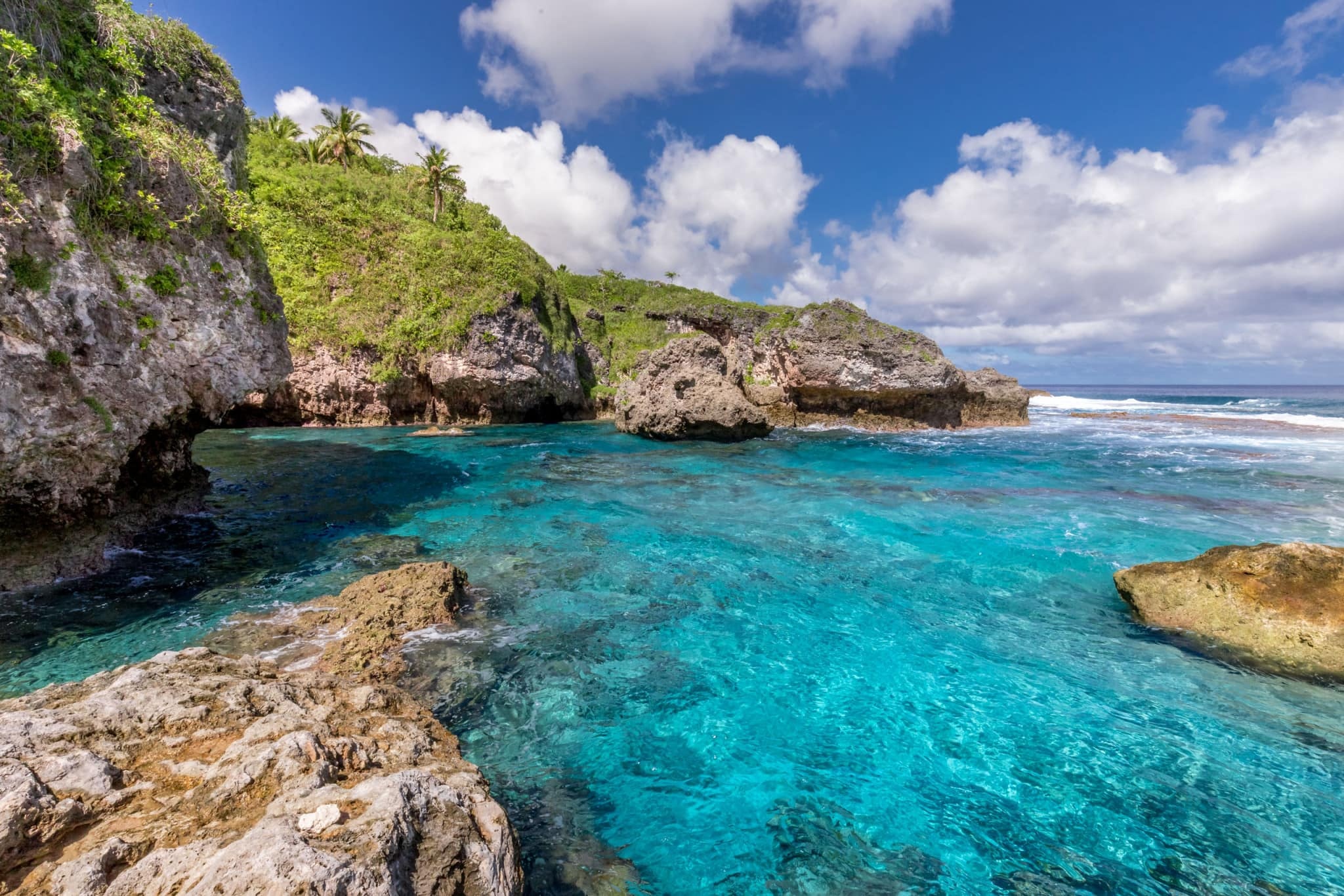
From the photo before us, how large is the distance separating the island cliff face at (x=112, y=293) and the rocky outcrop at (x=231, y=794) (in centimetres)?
543

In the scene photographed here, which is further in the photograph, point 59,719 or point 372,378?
point 372,378

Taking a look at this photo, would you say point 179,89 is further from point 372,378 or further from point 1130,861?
point 372,378

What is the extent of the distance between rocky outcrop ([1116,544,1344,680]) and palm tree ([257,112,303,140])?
57.2m

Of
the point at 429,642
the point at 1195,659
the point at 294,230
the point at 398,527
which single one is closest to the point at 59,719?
the point at 429,642

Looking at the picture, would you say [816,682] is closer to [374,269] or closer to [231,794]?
[231,794]

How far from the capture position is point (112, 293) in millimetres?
7828

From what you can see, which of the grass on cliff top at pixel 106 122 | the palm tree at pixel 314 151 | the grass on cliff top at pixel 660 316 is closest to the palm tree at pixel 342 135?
the palm tree at pixel 314 151

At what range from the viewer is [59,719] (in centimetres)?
A: 312

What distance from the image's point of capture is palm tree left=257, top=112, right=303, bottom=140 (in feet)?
142

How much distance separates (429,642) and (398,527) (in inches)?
222

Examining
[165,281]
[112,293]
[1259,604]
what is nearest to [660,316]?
[165,281]

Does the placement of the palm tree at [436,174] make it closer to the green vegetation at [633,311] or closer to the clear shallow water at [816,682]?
the green vegetation at [633,311]

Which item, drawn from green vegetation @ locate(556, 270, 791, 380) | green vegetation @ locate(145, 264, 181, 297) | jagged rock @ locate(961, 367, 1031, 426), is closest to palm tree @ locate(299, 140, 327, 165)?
green vegetation @ locate(556, 270, 791, 380)

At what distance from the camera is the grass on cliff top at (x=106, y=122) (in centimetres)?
701
